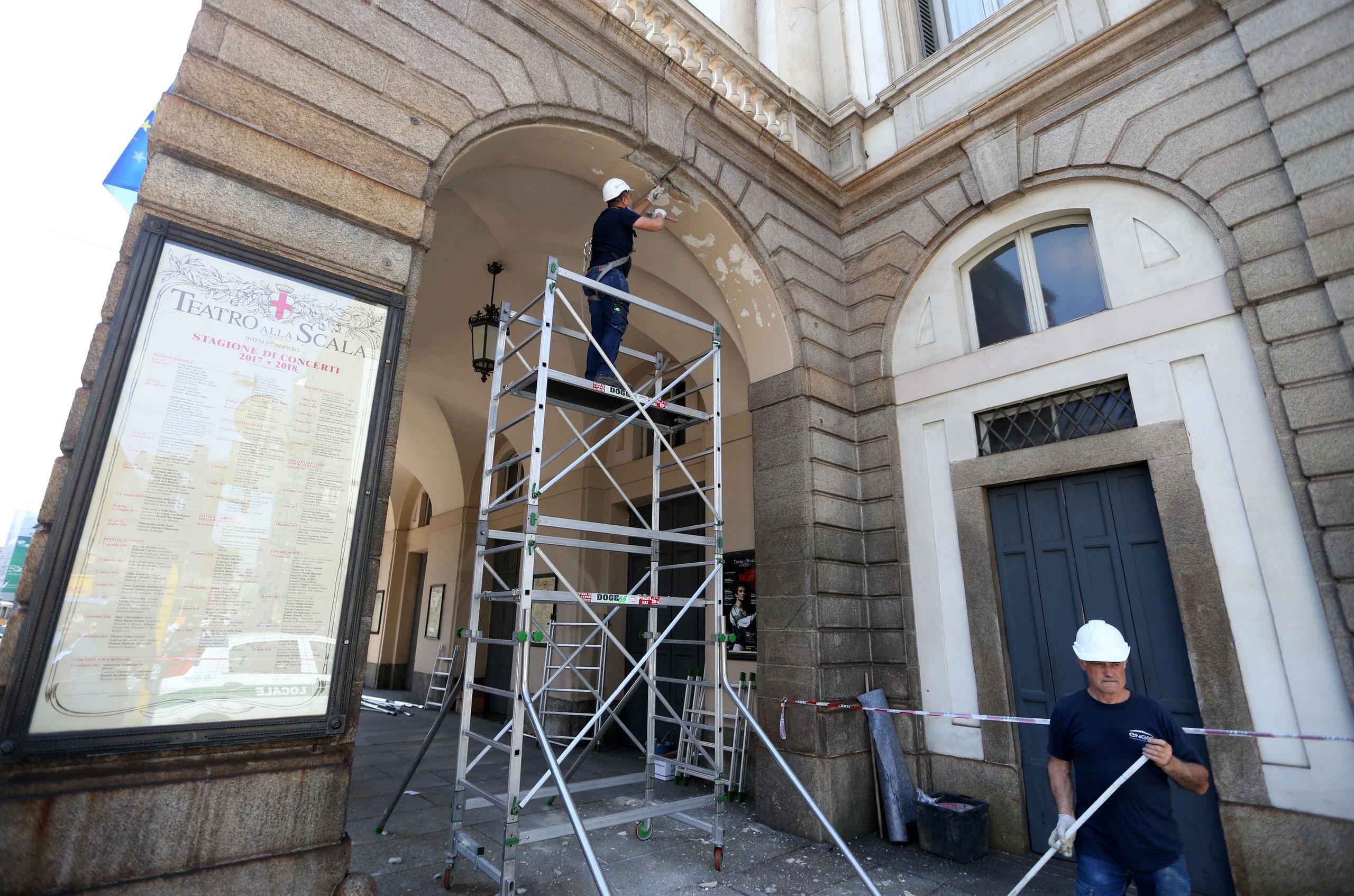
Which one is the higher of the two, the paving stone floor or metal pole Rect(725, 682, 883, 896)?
metal pole Rect(725, 682, 883, 896)

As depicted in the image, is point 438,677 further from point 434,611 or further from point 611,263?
point 611,263

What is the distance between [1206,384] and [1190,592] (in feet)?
5.14

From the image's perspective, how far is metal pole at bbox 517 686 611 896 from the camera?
3.15 metres

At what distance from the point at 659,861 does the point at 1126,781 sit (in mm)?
3266

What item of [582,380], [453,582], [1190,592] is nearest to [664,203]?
[582,380]

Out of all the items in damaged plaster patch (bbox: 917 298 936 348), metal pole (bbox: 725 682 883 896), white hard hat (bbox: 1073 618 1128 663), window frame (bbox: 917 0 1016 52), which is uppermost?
window frame (bbox: 917 0 1016 52)

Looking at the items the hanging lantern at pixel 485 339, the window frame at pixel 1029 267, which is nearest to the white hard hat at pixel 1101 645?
the window frame at pixel 1029 267

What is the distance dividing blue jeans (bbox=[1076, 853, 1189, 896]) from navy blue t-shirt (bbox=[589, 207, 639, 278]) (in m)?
4.92

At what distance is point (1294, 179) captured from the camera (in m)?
4.77

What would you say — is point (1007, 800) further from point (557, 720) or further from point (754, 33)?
point (754, 33)

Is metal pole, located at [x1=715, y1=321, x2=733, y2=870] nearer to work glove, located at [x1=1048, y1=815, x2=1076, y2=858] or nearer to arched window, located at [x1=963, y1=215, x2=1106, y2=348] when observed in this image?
work glove, located at [x1=1048, y1=815, x2=1076, y2=858]

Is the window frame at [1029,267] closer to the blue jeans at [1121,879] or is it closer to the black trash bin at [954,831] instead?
the black trash bin at [954,831]

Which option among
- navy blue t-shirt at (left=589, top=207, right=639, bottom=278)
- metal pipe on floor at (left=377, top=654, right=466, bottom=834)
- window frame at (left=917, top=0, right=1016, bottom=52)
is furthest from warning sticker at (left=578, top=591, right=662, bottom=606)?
window frame at (left=917, top=0, right=1016, bottom=52)

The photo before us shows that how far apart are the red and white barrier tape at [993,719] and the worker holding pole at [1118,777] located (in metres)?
1.91
